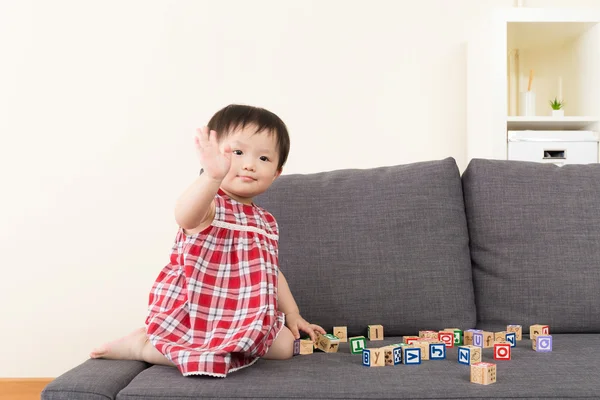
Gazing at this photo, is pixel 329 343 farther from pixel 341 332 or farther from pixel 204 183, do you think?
pixel 204 183

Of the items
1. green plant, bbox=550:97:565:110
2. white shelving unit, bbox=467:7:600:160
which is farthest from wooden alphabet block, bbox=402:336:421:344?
green plant, bbox=550:97:565:110

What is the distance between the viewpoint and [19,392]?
2.93m

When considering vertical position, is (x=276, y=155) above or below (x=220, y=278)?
above

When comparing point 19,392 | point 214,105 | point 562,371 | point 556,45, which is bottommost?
point 19,392

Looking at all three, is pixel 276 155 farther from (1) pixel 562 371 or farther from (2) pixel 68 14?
(2) pixel 68 14

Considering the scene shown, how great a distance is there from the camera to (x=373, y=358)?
4.78 ft

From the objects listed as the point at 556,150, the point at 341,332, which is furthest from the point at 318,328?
the point at 556,150

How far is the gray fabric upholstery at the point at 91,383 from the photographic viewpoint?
128 cm

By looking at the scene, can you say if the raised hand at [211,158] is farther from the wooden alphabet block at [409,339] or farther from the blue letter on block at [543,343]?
the blue letter on block at [543,343]

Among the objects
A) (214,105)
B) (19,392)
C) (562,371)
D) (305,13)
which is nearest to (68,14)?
(214,105)

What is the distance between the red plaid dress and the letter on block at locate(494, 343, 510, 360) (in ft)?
1.56

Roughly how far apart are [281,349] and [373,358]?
22 cm

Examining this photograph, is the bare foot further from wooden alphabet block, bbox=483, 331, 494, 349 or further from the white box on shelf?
the white box on shelf

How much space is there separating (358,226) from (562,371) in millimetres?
654
